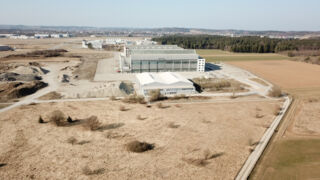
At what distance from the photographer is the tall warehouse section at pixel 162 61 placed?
75.6m

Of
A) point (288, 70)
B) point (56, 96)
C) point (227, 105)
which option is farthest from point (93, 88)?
point (288, 70)

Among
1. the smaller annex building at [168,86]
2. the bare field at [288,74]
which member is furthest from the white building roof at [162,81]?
the bare field at [288,74]

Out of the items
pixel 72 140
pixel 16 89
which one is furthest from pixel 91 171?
pixel 16 89

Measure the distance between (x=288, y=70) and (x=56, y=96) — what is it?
86.4 meters

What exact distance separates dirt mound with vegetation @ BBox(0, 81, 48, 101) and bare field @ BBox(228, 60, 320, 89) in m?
71.7

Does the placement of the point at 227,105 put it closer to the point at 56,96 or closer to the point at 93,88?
the point at 93,88

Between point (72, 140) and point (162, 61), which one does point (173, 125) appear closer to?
point (72, 140)

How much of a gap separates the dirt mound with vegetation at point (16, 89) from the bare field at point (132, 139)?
9.46 meters

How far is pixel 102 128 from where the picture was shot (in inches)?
1414

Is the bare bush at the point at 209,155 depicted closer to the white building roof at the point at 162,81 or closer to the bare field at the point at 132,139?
the bare field at the point at 132,139

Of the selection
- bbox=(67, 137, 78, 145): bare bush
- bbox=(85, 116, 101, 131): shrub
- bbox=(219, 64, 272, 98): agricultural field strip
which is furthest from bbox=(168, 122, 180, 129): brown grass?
bbox=(219, 64, 272, 98): agricultural field strip

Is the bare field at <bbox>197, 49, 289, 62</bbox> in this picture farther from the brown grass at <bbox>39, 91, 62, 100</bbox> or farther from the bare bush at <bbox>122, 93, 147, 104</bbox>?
the brown grass at <bbox>39, 91, 62, 100</bbox>

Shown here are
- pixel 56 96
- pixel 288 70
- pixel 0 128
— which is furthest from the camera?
pixel 288 70

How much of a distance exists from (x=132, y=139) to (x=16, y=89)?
37622 mm
